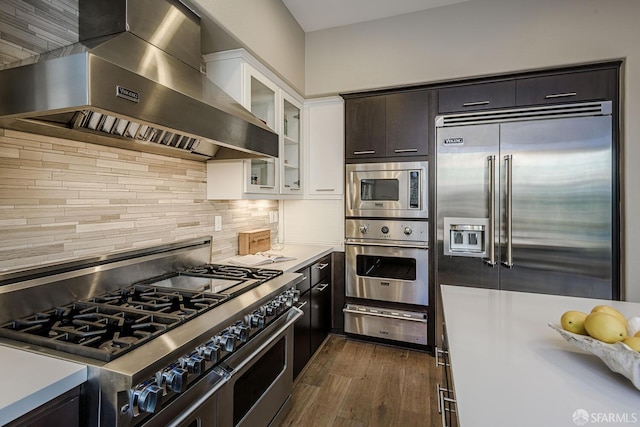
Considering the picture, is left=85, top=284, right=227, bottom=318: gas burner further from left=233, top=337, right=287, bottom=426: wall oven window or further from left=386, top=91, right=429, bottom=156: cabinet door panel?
left=386, top=91, right=429, bottom=156: cabinet door panel

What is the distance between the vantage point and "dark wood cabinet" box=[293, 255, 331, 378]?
2.35 metres

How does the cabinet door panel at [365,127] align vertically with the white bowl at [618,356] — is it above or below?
above

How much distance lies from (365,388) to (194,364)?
162 cm

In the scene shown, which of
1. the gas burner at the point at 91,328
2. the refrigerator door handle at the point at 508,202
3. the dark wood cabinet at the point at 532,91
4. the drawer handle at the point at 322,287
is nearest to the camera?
the gas burner at the point at 91,328

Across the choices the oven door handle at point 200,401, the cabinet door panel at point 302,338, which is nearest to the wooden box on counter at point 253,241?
the cabinet door panel at point 302,338

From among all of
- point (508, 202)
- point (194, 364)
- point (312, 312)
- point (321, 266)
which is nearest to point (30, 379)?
point (194, 364)

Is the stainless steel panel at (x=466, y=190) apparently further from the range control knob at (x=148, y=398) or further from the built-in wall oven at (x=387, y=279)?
the range control knob at (x=148, y=398)

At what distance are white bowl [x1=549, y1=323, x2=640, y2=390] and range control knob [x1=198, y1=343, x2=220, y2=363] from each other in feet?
3.65

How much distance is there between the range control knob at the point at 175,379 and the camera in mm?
980

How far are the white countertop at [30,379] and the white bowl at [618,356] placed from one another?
1.32m

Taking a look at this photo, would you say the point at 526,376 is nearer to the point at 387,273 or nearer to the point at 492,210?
the point at 492,210

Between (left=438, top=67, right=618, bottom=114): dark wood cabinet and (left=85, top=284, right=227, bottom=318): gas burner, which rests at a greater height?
(left=438, top=67, right=618, bottom=114): dark wood cabinet

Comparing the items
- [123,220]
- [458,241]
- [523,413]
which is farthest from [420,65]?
[523,413]

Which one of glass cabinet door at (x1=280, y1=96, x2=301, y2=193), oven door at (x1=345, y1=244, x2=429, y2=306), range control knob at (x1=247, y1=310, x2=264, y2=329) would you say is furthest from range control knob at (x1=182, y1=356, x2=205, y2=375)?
oven door at (x1=345, y1=244, x2=429, y2=306)
